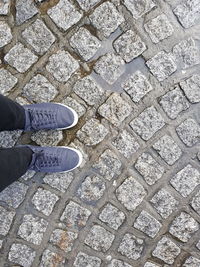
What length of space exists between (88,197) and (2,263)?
75 centimetres

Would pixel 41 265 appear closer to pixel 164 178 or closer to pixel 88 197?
pixel 88 197

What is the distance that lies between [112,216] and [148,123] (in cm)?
68

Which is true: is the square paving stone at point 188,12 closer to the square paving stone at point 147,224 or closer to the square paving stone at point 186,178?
the square paving stone at point 186,178

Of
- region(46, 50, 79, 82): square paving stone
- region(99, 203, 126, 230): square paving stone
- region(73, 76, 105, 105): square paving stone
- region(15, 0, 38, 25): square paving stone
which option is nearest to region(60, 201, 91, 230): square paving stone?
region(99, 203, 126, 230): square paving stone

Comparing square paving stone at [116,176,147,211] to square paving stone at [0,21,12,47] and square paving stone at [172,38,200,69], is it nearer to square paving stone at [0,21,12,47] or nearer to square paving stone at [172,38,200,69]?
square paving stone at [172,38,200,69]

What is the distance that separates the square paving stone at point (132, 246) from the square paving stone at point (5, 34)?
1533mm

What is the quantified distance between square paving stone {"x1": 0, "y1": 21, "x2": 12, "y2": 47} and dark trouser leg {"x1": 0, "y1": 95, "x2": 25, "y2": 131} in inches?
19.1

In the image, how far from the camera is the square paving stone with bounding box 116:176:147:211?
126 inches

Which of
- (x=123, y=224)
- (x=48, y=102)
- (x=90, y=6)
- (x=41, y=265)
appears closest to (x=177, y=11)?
(x=90, y=6)

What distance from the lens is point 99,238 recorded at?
10.6 feet

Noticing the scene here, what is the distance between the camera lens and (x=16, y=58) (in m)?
3.16

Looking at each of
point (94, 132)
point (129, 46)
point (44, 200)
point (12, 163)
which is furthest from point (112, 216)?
point (129, 46)

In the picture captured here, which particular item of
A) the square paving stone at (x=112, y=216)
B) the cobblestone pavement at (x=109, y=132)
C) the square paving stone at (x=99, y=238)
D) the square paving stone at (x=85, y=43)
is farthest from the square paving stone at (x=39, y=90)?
the square paving stone at (x=99, y=238)

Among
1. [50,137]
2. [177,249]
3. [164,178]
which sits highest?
[50,137]
